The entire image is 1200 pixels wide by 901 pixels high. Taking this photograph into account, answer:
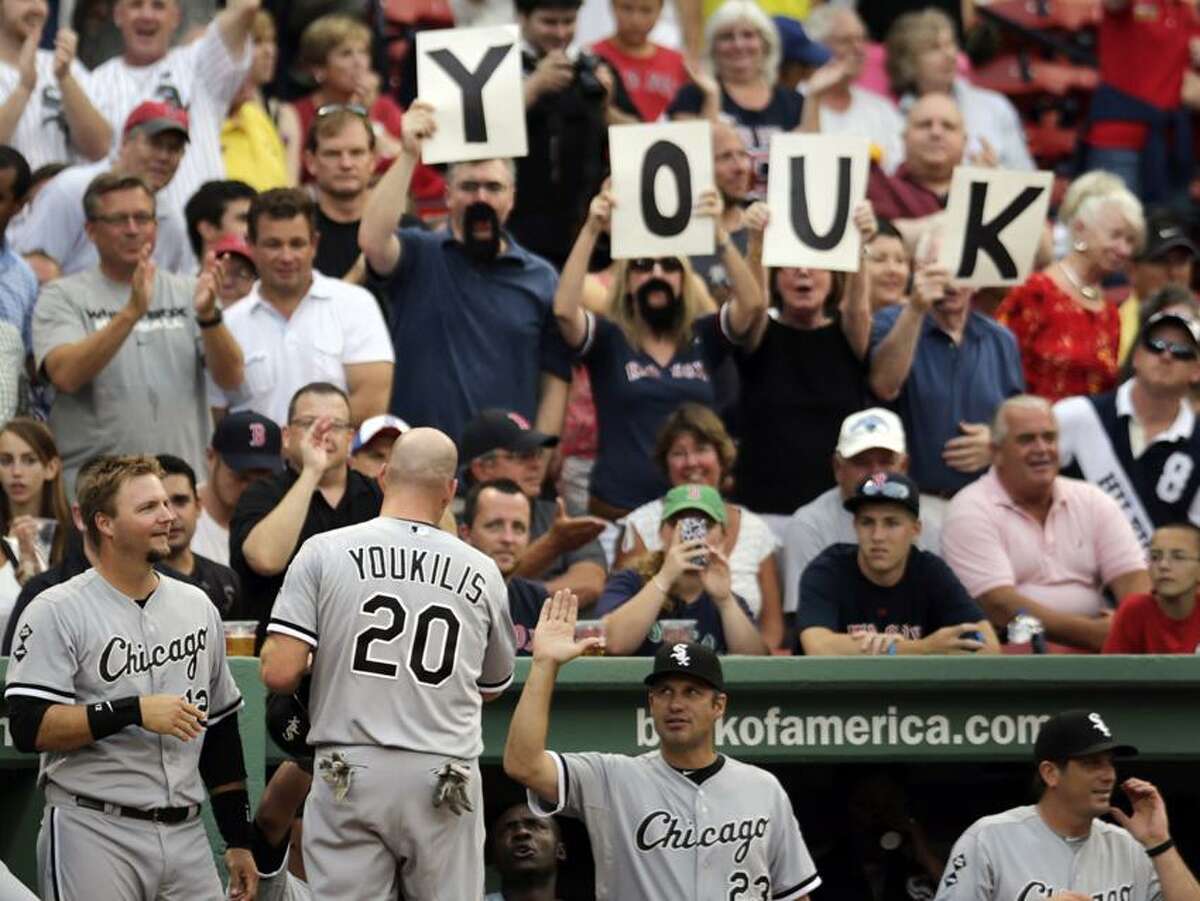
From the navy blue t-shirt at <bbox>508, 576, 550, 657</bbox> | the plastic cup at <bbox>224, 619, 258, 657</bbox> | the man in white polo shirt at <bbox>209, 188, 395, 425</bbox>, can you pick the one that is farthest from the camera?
the plastic cup at <bbox>224, 619, 258, 657</bbox>

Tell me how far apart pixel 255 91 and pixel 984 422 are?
14.4 feet

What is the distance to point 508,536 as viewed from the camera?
998 centimetres

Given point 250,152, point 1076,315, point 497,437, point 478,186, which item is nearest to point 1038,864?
point 497,437

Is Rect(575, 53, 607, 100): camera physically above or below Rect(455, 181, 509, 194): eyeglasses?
above

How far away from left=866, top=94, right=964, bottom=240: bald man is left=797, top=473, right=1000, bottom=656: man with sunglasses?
3.79 m

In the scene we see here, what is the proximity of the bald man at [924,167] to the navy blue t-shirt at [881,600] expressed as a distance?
12.5 ft

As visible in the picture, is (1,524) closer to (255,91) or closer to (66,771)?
(66,771)

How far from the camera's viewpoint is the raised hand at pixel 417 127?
11203mm

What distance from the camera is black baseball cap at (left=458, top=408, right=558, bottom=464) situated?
34.7ft

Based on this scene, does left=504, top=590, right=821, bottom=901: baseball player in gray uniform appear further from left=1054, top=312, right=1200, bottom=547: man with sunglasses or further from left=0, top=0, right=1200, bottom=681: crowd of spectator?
left=1054, top=312, right=1200, bottom=547: man with sunglasses

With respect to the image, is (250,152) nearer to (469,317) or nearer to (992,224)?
(469,317)

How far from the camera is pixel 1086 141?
16.8 m

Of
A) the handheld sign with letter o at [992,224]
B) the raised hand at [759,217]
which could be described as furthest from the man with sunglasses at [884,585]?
the handheld sign with letter o at [992,224]

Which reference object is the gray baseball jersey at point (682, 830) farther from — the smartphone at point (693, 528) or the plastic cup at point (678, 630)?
the smartphone at point (693, 528)
